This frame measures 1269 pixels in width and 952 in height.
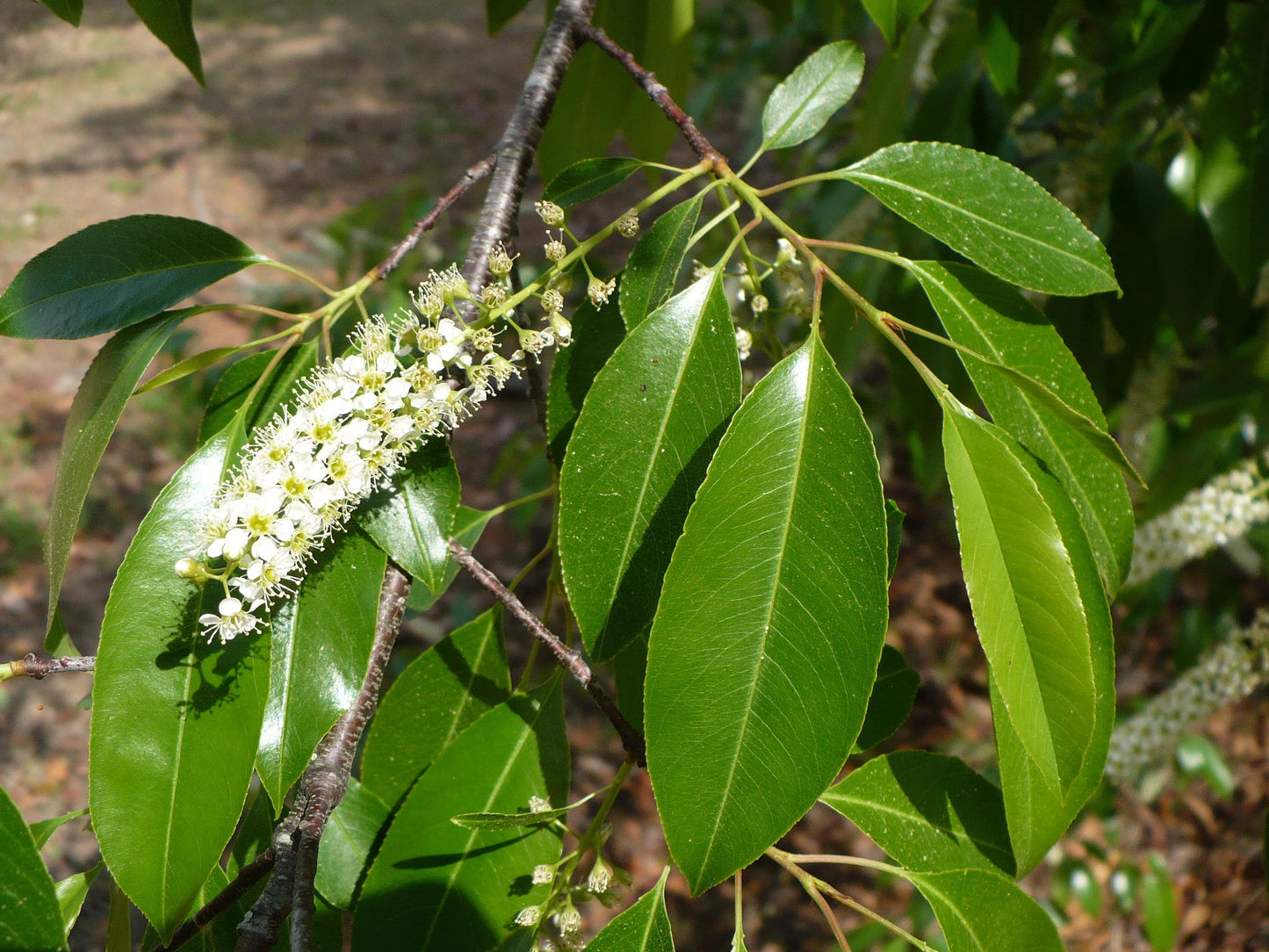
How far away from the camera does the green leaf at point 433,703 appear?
85cm

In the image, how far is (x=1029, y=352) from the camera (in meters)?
0.68

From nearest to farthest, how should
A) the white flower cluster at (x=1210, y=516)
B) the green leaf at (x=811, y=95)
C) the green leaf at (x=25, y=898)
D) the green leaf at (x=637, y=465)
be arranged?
the green leaf at (x=25, y=898) → the green leaf at (x=637, y=465) → the green leaf at (x=811, y=95) → the white flower cluster at (x=1210, y=516)

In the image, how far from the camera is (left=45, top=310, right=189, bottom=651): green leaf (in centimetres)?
64

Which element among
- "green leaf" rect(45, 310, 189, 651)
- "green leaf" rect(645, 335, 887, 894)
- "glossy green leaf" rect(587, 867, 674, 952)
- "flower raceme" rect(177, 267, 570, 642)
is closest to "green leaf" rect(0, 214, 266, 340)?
"green leaf" rect(45, 310, 189, 651)

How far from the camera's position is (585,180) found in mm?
750

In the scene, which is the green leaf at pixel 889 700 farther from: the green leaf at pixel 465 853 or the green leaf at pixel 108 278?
the green leaf at pixel 108 278

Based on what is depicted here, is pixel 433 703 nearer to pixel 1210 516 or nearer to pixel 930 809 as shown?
pixel 930 809

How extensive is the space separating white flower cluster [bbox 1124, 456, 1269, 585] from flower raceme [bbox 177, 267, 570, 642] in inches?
53.5

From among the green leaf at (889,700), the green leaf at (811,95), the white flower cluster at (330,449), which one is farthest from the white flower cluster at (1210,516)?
the white flower cluster at (330,449)

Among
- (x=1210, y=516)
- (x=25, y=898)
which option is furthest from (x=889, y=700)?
(x=1210, y=516)

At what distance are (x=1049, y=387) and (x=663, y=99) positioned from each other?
15.6 inches

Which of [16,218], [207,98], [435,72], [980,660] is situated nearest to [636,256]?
[980,660]

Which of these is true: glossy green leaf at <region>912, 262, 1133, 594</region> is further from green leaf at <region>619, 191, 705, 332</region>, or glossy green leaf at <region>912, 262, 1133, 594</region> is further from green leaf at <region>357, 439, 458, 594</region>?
green leaf at <region>357, 439, 458, 594</region>

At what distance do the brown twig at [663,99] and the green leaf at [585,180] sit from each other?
5 cm
